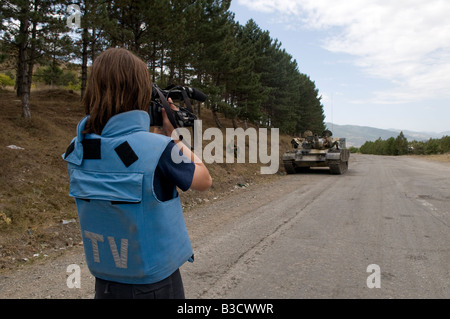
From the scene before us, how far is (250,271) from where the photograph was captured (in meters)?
3.59

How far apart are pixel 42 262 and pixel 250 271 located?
8.88ft

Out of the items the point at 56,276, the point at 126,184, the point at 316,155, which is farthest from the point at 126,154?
the point at 316,155

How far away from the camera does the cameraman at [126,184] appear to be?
1263mm

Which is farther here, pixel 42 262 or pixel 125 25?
pixel 125 25

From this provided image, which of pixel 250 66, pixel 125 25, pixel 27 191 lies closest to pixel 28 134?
pixel 27 191

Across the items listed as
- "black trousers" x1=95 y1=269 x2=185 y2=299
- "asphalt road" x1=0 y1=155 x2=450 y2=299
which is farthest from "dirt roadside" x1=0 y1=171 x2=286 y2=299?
"black trousers" x1=95 y1=269 x2=185 y2=299

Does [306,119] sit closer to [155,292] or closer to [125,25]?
[125,25]

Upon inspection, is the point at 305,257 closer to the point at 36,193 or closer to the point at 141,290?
the point at 141,290

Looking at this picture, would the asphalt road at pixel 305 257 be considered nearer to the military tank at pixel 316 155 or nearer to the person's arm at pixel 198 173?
the person's arm at pixel 198 173

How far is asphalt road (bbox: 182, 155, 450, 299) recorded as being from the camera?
3.16 meters

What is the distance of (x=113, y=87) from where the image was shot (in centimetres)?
134

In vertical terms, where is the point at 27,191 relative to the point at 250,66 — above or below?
below

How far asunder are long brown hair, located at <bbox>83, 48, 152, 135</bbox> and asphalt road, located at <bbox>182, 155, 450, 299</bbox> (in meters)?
2.24

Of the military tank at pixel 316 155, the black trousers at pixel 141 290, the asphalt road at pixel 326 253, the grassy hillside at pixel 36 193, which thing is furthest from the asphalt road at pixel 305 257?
the military tank at pixel 316 155
